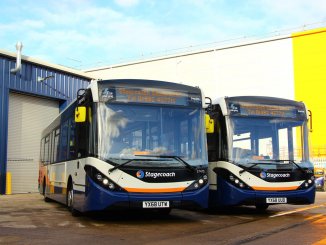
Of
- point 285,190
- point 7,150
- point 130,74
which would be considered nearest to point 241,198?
point 285,190

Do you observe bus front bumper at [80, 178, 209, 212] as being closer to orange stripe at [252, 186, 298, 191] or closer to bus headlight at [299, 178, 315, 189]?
orange stripe at [252, 186, 298, 191]

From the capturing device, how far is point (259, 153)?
440 inches

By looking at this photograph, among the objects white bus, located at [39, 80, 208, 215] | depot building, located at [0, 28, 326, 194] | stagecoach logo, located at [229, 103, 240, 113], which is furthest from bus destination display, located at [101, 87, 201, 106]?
depot building, located at [0, 28, 326, 194]

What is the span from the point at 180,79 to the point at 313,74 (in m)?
11.9

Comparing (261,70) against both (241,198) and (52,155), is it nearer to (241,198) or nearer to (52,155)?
(52,155)

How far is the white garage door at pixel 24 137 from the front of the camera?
→ 23453 millimetres

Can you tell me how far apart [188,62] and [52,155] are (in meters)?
28.8

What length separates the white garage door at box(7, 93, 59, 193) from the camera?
23.5 meters

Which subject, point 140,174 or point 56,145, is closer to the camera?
point 140,174

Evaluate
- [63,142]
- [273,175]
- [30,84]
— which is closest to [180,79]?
[30,84]

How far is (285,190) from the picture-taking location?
35.9 ft

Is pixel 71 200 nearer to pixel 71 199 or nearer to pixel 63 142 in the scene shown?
pixel 71 199

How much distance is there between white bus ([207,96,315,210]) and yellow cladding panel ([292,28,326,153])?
25.9m

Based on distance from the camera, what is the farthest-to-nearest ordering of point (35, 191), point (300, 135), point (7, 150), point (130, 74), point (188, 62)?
point (130, 74) → point (188, 62) → point (35, 191) → point (7, 150) → point (300, 135)
